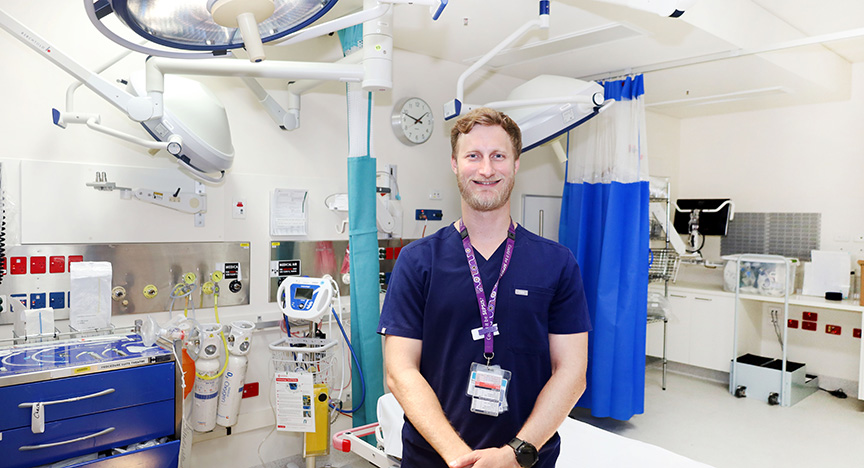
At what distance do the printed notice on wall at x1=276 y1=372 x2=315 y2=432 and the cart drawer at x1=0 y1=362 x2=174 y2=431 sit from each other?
641mm

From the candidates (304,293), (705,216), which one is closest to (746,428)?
(705,216)

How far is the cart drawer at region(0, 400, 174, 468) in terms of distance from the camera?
1964 millimetres

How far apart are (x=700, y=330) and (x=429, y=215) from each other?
2816 mm

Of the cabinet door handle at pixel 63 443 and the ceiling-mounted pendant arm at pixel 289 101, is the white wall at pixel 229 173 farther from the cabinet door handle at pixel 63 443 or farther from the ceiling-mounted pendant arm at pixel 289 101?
the cabinet door handle at pixel 63 443

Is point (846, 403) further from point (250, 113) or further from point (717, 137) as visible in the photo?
point (250, 113)

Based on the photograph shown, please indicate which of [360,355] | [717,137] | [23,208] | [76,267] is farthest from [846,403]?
[23,208]

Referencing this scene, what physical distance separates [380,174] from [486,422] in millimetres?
2416

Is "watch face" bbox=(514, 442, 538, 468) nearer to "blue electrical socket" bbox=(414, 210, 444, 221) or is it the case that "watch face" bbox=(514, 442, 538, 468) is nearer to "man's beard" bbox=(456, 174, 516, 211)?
"man's beard" bbox=(456, 174, 516, 211)

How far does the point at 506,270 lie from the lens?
155cm

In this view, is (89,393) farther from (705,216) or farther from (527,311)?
(705,216)

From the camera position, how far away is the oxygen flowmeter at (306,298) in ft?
9.19

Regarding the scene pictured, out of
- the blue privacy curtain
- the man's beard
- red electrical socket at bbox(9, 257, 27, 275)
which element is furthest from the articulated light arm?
red electrical socket at bbox(9, 257, 27, 275)

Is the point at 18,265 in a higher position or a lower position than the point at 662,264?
higher

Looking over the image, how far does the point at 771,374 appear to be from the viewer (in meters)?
4.62
